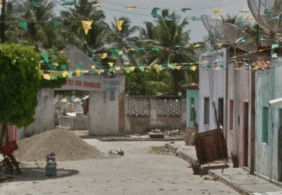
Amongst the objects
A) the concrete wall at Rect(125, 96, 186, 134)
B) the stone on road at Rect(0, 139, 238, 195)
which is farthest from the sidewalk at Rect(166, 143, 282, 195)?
the concrete wall at Rect(125, 96, 186, 134)

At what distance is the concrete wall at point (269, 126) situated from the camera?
49.9 ft

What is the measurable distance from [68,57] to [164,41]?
10728 millimetres

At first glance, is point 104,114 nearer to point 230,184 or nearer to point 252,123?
point 252,123

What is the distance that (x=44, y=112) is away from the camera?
1414 inches

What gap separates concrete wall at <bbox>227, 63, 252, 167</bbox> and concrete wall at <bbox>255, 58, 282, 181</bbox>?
1.00m

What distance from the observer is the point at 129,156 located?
81.6 feet

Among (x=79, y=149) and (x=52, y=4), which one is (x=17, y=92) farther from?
(x=52, y=4)

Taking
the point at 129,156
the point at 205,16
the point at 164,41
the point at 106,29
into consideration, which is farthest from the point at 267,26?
the point at 106,29

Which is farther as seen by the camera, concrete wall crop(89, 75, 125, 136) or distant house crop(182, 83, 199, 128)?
concrete wall crop(89, 75, 125, 136)

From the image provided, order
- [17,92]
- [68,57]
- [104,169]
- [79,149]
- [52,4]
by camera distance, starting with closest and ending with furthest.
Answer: [17,92] < [104,169] < [79,149] < [68,57] < [52,4]

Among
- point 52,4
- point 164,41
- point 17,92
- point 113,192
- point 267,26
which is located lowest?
point 113,192

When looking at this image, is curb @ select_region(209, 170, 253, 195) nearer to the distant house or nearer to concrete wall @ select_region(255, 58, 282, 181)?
concrete wall @ select_region(255, 58, 282, 181)

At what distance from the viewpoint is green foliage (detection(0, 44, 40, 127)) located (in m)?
17.1

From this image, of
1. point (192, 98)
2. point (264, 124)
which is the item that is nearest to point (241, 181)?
point (264, 124)
